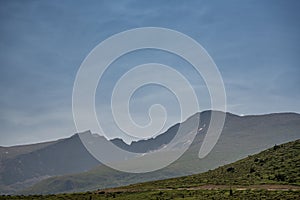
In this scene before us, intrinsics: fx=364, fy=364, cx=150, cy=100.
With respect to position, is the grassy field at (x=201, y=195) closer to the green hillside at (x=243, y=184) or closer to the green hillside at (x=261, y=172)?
the green hillside at (x=243, y=184)

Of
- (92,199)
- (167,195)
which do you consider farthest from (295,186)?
(92,199)

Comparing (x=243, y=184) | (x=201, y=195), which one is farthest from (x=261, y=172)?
(x=201, y=195)

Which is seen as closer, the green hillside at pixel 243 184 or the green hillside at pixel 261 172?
the green hillside at pixel 243 184

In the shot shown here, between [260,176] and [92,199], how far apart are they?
4241cm

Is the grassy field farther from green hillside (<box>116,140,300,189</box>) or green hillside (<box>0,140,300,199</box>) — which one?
green hillside (<box>116,140,300,189</box>)

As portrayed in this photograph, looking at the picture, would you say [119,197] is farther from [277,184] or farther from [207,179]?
[277,184]

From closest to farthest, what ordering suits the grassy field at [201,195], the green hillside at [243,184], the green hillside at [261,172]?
the grassy field at [201,195] < the green hillside at [243,184] < the green hillside at [261,172]

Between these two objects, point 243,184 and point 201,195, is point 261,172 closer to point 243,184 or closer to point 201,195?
point 243,184

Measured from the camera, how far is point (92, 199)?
83875 millimetres

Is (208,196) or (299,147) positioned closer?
(208,196)

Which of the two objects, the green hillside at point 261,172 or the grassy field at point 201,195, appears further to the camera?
the green hillside at point 261,172

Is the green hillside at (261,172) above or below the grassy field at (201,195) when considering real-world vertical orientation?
above

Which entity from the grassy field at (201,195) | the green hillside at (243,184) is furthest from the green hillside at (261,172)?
the grassy field at (201,195)

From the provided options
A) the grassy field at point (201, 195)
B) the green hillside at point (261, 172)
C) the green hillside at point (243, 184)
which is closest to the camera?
the grassy field at point (201, 195)
